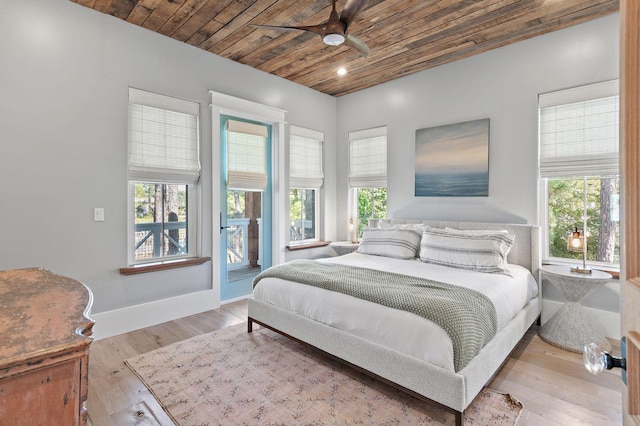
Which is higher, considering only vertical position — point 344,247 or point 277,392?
point 344,247

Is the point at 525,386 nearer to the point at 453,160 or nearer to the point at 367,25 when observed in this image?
the point at 453,160

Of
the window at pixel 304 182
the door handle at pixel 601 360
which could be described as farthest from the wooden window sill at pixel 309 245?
the door handle at pixel 601 360

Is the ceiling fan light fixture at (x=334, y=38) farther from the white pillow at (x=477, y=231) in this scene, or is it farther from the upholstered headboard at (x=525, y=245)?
the upholstered headboard at (x=525, y=245)

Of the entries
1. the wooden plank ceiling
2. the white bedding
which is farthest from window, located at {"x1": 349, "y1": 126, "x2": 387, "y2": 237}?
the white bedding

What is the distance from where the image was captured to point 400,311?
2.08 meters

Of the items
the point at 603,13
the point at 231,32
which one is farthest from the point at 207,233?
the point at 603,13

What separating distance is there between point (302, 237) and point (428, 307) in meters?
3.21

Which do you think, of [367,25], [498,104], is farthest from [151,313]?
[498,104]

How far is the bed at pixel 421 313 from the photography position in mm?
1880

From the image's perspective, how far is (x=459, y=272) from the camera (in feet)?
9.75

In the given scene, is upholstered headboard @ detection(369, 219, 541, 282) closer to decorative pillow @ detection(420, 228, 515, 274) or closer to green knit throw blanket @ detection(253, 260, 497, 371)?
decorative pillow @ detection(420, 228, 515, 274)

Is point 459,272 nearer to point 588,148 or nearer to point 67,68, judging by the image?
point 588,148

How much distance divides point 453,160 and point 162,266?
3.47 m

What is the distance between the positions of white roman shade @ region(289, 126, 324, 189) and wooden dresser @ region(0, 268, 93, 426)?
12.8 ft
